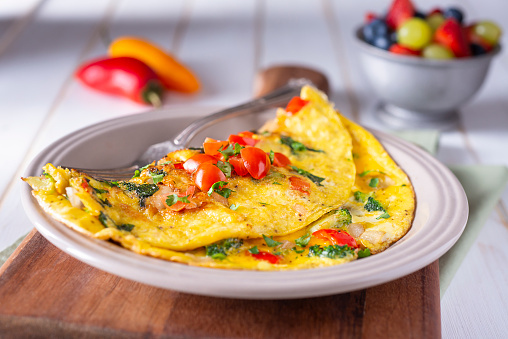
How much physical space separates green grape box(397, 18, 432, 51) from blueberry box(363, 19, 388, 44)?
21cm

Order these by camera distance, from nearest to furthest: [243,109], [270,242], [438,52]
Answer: [270,242], [243,109], [438,52]

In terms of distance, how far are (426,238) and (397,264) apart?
29 cm

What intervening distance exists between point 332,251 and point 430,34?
3.12 meters

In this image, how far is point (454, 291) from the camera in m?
3.25

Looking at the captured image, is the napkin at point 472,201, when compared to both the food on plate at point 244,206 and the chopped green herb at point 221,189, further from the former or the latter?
the chopped green herb at point 221,189

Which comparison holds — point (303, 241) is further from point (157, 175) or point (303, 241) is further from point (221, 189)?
point (157, 175)

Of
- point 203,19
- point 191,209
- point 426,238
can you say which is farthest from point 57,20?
point 426,238

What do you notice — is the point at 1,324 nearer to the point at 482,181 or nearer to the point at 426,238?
the point at 426,238

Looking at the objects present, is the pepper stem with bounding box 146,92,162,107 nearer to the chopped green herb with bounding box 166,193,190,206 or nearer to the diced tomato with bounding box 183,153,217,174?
the diced tomato with bounding box 183,153,217,174

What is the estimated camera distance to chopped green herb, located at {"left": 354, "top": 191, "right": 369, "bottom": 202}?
3070 mm

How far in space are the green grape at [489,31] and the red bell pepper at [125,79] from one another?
2933mm

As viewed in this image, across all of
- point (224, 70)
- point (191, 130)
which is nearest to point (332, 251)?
point (191, 130)

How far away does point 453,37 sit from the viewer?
491cm

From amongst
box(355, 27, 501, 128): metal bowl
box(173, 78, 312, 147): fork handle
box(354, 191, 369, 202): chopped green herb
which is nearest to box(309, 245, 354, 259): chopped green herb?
box(354, 191, 369, 202): chopped green herb
